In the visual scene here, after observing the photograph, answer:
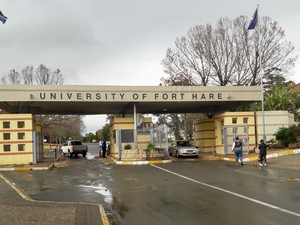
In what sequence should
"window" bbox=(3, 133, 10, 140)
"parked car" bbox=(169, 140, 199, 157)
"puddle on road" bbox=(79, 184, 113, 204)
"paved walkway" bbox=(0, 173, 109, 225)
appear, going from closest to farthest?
"paved walkway" bbox=(0, 173, 109, 225) < "puddle on road" bbox=(79, 184, 113, 204) < "window" bbox=(3, 133, 10, 140) < "parked car" bbox=(169, 140, 199, 157)

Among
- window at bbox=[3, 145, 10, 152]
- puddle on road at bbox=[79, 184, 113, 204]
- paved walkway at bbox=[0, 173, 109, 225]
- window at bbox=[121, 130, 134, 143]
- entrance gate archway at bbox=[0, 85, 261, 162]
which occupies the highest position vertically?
entrance gate archway at bbox=[0, 85, 261, 162]

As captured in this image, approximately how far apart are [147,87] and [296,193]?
18.0 meters

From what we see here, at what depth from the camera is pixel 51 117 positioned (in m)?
55.6

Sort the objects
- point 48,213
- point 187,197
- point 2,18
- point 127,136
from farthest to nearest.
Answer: point 127,136, point 187,197, point 2,18, point 48,213

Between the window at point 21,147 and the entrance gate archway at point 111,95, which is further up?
the entrance gate archway at point 111,95

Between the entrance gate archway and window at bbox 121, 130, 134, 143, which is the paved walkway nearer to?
the entrance gate archway

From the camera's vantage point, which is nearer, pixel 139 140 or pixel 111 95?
pixel 111 95

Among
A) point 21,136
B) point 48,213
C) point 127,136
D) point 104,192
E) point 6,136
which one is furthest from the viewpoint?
point 127,136

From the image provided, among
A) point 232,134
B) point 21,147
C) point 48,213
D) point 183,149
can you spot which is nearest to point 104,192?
point 48,213

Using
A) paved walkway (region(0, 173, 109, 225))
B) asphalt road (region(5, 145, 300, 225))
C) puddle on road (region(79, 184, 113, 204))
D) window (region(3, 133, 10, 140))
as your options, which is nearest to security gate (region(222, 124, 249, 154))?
A: asphalt road (region(5, 145, 300, 225))

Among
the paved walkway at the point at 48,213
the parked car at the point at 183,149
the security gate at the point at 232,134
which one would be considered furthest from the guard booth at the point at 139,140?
the paved walkway at the point at 48,213

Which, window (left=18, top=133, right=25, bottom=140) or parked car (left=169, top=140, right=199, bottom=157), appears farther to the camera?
parked car (left=169, top=140, right=199, bottom=157)

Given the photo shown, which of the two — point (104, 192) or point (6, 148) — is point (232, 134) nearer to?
point (6, 148)

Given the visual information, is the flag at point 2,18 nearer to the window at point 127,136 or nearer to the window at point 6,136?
the window at point 6,136
